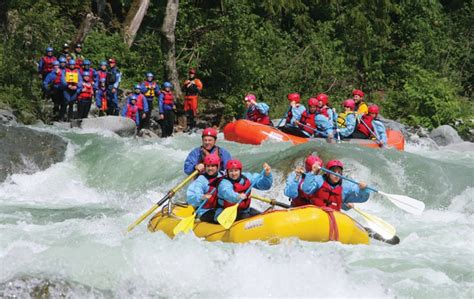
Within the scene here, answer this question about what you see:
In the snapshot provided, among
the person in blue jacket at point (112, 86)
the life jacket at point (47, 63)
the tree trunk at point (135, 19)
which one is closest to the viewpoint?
the life jacket at point (47, 63)

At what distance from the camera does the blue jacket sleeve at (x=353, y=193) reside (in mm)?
8094

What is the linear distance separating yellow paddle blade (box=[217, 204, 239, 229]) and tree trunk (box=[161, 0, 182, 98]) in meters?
10.8

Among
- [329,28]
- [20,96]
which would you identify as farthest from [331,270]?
[329,28]

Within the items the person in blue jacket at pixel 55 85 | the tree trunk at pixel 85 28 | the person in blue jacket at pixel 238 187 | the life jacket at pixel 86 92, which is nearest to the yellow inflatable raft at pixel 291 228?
the person in blue jacket at pixel 238 187

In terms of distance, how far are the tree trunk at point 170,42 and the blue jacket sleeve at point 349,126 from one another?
5658 millimetres

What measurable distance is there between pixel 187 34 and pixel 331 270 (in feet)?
45.7

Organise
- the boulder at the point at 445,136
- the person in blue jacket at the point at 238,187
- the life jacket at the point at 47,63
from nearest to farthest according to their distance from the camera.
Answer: the person in blue jacket at the point at 238,187 → the life jacket at the point at 47,63 → the boulder at the point at 445,136

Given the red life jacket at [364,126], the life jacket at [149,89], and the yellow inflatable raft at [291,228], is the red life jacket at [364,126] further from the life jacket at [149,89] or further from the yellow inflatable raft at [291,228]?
the yellow inflatable raft at [291,228]

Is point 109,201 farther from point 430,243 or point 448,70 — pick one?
point 448,70

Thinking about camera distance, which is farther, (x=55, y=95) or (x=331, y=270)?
→ (x=55, y=95)

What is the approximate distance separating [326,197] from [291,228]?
81 centimetres

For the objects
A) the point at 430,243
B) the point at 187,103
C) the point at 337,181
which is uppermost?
the point at 337,181

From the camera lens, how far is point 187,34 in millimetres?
19688

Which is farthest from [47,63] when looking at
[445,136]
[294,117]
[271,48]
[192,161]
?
[445,136]
